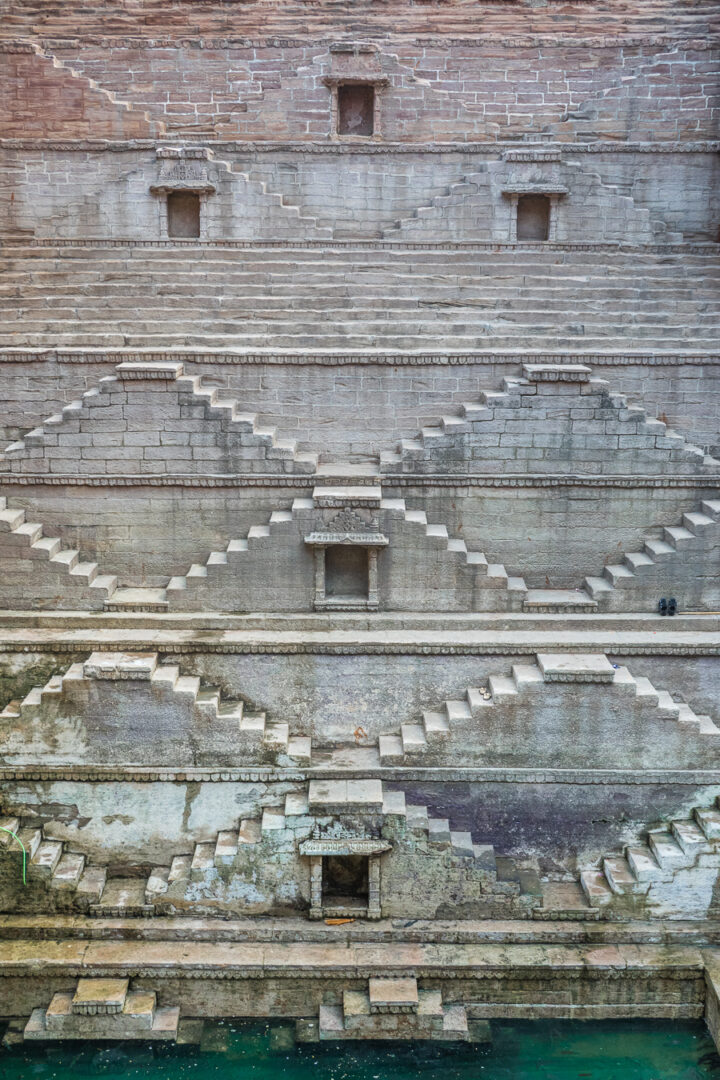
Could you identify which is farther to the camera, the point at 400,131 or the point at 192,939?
the point at 400,131

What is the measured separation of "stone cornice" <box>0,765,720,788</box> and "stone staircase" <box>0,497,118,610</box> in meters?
2.39

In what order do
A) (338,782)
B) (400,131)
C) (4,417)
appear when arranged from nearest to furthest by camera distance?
(338,782) → (4,417) → (400,131)

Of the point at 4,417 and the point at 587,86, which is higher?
the point at 587,86

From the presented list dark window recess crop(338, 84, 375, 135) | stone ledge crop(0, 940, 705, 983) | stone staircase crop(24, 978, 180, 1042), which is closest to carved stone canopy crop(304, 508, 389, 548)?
stone ledge crop(0, 940, 705, 983)

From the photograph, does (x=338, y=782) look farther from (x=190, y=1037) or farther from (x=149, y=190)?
(x=149, y=190)

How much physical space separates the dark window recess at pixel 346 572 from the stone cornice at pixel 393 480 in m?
1.04

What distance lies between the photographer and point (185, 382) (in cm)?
1230

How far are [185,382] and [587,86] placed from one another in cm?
1112

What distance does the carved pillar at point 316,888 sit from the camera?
1070 centimetres

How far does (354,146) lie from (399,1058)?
14.7 metres

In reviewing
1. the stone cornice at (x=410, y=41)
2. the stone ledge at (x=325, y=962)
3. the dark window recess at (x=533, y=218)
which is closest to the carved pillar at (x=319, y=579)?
the stone ledge at (x=325, y=962)

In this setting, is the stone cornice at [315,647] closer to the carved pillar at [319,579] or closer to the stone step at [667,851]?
the carved pillar at [319,579]

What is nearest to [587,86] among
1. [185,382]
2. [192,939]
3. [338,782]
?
[185,382]

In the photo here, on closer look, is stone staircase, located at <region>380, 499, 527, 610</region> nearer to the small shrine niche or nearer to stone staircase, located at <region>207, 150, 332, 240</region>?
stone staircase, located at <region>207, 150, 332, 240</region>
